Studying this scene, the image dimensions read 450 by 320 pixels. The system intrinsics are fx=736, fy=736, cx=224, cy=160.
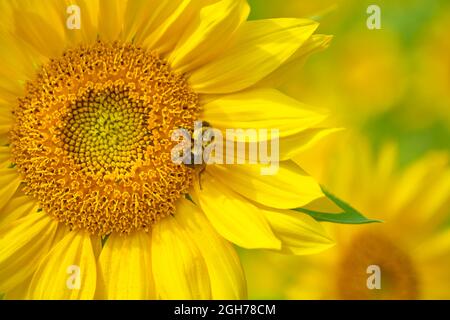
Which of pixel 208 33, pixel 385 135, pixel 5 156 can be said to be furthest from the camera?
pixel 385 135

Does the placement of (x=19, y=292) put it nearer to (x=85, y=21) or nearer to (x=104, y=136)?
(x=104, y=136)

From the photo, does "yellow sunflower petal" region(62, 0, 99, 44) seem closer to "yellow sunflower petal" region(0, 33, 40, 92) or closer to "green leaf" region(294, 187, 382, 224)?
"yellow sunflower petal" region(0, 33, 40, 92)

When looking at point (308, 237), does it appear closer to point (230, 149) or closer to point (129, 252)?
point (230, 149)

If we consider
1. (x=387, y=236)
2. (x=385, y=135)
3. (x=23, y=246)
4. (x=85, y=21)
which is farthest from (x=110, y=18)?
(x=387, y=236)

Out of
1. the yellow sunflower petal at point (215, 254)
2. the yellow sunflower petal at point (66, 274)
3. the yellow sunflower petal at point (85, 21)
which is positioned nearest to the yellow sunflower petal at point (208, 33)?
the yellow sunflower petal at point (85, 21)

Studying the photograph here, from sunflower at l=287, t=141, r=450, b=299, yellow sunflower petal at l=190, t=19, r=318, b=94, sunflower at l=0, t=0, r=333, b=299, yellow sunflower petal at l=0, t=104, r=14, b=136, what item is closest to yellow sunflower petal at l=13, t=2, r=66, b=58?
sunflower at l=0, t=0, r=333, b=299

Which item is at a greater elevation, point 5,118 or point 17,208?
point 5,118

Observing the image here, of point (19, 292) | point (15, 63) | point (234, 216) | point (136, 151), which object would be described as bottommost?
point (19, 292)
